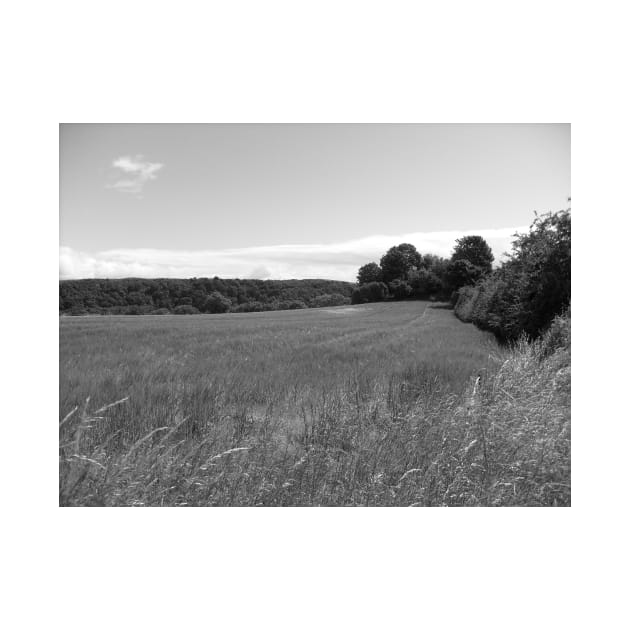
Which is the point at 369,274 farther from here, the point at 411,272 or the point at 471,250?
the point at 471,250

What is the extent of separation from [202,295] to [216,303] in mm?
194

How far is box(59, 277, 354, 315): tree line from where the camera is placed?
11.6ft

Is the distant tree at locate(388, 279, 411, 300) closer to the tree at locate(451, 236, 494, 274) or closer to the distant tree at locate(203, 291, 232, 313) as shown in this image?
the tree at locate(451, 236, 494, 274)

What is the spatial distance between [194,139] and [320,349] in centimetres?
270

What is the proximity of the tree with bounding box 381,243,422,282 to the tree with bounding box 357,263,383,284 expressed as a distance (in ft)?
0.21

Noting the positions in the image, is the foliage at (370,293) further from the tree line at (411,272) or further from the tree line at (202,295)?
the tree line at (202,295)

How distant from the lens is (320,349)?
4355 millimetres

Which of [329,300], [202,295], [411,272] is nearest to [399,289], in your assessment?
[411,272]

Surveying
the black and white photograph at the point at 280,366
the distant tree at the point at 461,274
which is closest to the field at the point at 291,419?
the black and white photograph at the point at 280,366

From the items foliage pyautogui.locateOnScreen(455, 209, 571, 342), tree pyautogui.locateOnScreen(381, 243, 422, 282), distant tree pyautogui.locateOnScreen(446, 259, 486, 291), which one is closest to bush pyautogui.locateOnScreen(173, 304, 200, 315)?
tree pyautogui.locateOnScreen(381, 243, 422, 282)

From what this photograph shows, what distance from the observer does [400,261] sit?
13.9ft

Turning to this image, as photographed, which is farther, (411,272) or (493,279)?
(493,279)

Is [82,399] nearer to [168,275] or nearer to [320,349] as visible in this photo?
[168,275]
